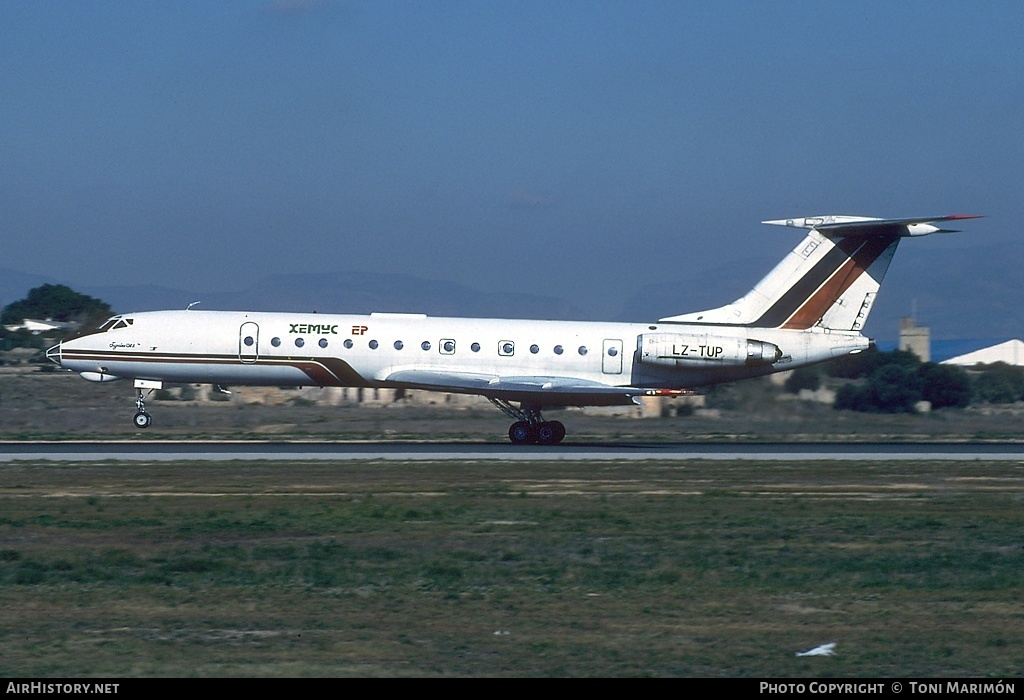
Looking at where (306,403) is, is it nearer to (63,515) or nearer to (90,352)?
(90,352)

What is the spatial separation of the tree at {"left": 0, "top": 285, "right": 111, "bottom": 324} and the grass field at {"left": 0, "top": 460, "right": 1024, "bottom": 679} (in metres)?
51.3

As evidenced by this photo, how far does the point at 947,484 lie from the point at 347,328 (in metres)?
15.9

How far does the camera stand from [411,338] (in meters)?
31.1

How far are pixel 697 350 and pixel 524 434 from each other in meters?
5.26

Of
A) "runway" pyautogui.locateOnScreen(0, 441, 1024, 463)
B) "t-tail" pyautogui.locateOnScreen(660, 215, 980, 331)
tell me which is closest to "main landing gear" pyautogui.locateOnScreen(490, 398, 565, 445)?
"runway" pyautogui.locateOnScreen(0, 441, 1024, 463)

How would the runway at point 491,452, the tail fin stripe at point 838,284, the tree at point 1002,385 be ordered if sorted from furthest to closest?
the tree at point 1002,385
the tail fin stripe at point 838,284
the runway at point 491,452

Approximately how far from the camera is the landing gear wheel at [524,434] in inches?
1258

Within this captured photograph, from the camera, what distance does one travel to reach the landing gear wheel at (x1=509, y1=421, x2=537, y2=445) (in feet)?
105

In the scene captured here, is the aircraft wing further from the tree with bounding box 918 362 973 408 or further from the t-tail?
the tree with bounding box 918 362 973 408

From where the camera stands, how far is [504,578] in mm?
12461

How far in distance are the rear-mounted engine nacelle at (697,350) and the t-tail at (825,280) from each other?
4.93 feet

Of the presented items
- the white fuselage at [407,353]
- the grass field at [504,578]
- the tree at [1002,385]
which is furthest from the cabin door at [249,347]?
the tree at [1002,385]

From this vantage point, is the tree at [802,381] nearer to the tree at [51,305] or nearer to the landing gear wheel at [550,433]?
the landing gear wheel at [550,433]
